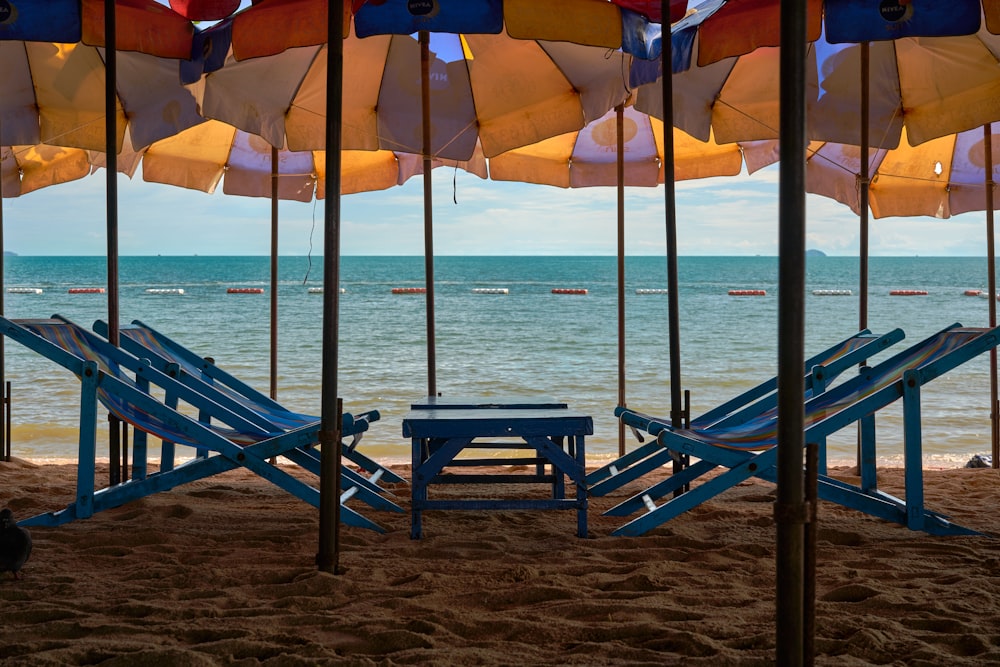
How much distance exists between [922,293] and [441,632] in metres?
43.4

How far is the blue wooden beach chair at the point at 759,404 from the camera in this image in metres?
4.32

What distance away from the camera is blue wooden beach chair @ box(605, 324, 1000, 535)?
3.41 metres

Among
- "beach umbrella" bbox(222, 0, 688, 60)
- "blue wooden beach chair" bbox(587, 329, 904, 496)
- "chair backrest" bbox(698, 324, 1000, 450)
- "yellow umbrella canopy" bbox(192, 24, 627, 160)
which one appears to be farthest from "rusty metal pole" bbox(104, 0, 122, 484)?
"chair backrest" bbox(698, 324, 1000, 450)

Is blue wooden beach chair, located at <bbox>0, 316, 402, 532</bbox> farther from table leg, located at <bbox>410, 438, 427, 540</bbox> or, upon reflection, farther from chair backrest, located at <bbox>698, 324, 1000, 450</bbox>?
chair backrest, located at <bbox>698, 324, 1000, 450</bbox>

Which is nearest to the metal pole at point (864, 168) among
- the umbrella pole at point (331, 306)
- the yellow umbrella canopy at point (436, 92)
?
the yellow umbrella canopy at point (436, 92)

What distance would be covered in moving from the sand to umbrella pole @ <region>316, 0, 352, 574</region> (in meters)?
0.17

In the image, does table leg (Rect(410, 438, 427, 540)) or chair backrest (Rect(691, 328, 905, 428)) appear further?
chair backrest (Rect(691, 328, 905, 428))

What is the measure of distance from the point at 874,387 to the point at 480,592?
1908mm

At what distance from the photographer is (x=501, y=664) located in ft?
7.16

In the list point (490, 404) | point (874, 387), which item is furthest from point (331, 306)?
point (874, 387)

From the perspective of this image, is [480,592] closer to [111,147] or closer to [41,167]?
[111,147]

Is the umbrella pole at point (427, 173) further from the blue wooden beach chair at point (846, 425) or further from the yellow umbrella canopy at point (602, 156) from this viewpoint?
the blue wooden beach chair at point (846, 425)

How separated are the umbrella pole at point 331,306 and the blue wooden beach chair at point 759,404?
1718mm

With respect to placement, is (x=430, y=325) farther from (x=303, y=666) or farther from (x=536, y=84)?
(x=303, y=666)
